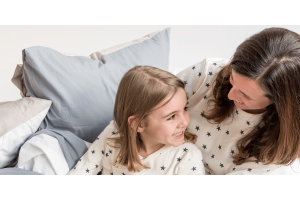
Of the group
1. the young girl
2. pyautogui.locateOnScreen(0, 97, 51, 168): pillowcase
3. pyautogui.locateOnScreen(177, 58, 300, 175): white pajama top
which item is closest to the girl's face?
the young girl

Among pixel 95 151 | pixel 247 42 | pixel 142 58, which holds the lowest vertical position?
pixel 95 151

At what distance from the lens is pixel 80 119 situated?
48.0 inches

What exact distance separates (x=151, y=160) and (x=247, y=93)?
43 cm

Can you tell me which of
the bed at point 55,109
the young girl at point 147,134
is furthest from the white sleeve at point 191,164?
the bed at point 55,109

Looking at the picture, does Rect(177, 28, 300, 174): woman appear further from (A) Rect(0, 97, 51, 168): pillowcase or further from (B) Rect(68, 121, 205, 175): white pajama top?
(A) Rect(0, 97, 51, 168): pillowcase

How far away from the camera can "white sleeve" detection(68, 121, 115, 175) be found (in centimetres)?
113

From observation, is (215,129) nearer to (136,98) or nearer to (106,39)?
(136,98)

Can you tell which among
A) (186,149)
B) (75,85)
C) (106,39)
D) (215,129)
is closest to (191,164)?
(186,149)

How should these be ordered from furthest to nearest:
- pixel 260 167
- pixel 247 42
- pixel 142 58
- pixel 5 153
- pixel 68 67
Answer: pixel 142 58 < pixel 68 67 < pixel 5 153 < pixel 260 167 < pixel 247 42

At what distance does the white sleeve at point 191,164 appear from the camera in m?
1.02
